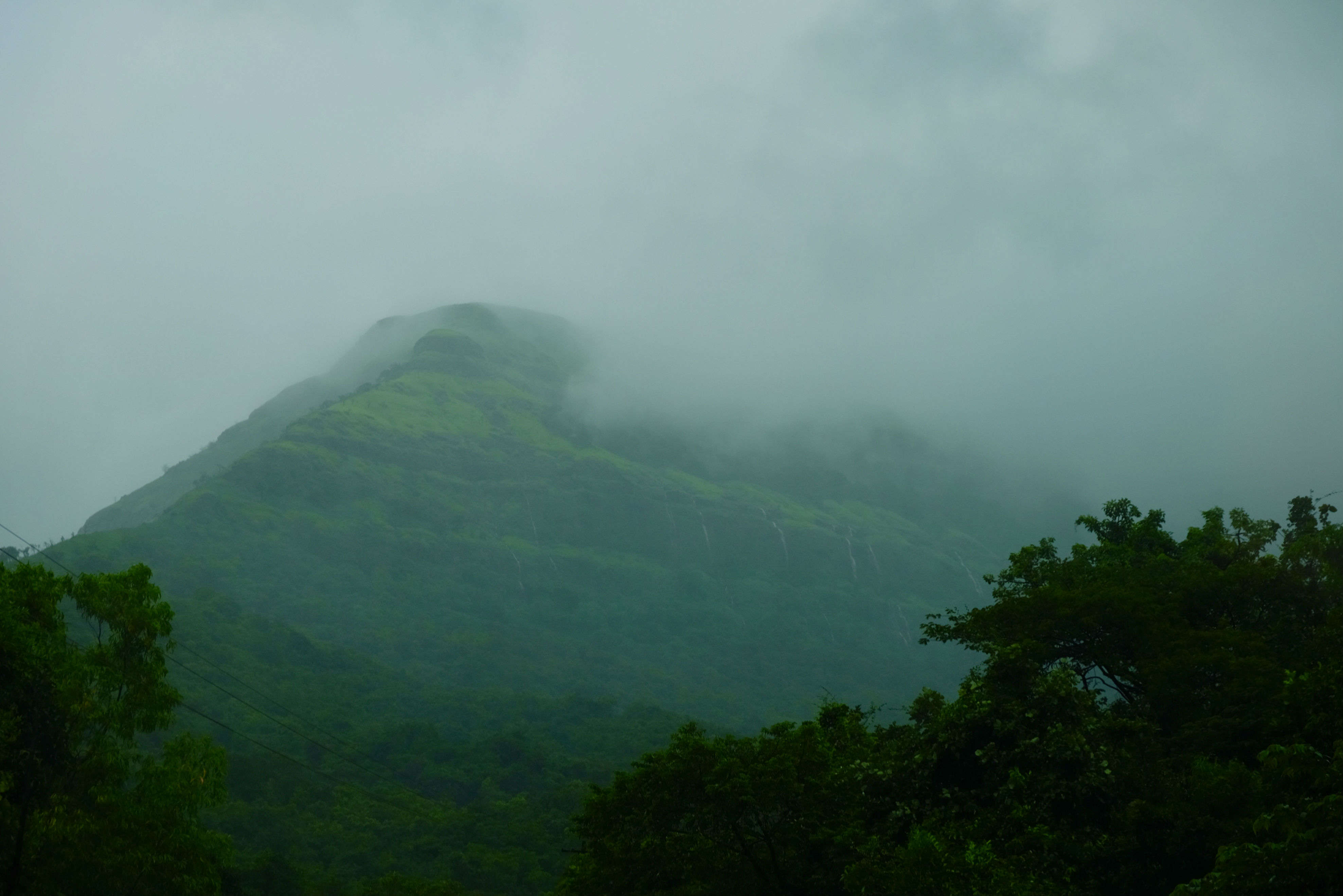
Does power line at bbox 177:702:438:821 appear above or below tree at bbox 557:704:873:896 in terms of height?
below

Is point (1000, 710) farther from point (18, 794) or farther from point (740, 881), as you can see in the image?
point (18, 794)

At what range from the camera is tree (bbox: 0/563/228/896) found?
25578mm

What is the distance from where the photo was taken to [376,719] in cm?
13862

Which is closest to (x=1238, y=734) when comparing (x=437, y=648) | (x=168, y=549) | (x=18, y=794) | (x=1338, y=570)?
(x=1338, y=570)

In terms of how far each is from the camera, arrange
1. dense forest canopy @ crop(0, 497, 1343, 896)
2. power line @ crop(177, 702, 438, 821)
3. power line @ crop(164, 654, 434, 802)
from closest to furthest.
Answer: dense forest canopy @ crop(0, 497, 1343, 896) → power line @ crop(177, 702, 438, 821) → power line @ crop(164, 654, 434, 802)

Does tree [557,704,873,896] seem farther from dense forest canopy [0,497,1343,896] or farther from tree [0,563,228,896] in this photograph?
tree [0,563,228,896]

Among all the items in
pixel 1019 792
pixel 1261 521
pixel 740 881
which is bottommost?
pixel 740 881

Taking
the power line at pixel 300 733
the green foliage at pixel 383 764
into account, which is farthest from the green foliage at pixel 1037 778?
the power line at pixel 300 733

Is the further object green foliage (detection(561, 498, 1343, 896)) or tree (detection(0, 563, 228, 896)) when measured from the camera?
tree (detection(0, 563, 228, 896))

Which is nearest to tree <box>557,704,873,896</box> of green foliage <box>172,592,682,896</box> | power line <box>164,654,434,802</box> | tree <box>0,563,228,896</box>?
tree <box>0,563,228,896</box>

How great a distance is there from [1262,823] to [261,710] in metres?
130

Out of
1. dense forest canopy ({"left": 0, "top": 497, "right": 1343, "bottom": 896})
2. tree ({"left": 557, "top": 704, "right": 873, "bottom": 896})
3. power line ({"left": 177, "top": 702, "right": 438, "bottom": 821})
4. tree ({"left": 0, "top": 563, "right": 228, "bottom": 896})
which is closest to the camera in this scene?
dense forest canopy ({"left": 0, "top": 497, "right": 1343, "bottom": 896})

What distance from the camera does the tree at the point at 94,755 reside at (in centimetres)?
2558

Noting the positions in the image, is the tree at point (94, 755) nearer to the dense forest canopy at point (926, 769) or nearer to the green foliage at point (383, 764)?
the dense forest canopy at point (926, 769)
